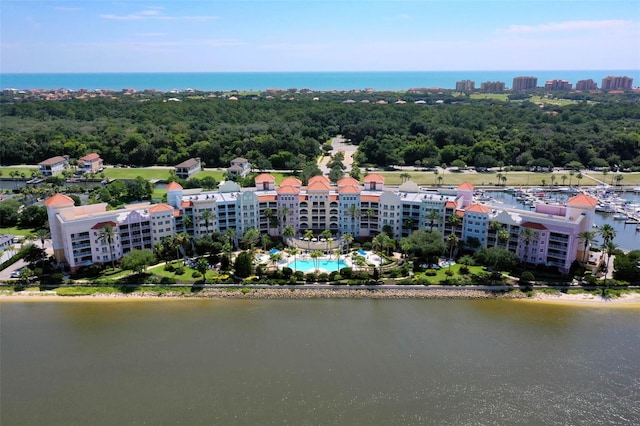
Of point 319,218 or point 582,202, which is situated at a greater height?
point 582,202

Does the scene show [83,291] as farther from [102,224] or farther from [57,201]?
[57,201]

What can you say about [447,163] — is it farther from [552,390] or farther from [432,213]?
[552,390]

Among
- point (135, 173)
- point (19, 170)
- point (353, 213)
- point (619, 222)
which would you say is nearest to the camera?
point (353, 213)

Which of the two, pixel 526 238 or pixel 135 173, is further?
pixel 135 173

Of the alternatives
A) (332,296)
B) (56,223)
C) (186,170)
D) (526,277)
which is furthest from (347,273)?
(186,170)

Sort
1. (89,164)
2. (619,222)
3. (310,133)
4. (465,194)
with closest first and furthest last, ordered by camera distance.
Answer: (465,194) < (619,222) < (89,164) < (310,133)

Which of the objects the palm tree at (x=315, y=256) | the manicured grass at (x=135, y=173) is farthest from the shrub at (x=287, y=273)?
the manicured grass at (x=135, y=173)

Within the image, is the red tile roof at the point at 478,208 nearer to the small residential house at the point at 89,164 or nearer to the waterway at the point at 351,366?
the waterway at the point at 351,366
